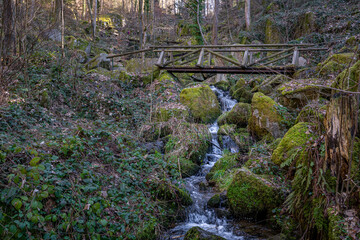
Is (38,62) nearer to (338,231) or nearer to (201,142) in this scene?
(201,142)

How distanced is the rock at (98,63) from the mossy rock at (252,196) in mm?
11003

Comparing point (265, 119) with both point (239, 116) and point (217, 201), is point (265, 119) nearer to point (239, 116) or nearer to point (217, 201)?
point (239, 116)

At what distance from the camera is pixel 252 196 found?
221 inches

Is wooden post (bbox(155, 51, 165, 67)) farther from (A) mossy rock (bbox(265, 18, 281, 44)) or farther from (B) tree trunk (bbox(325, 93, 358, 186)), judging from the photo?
(A) mossy rock (bbox(265, 18, 281, 44))

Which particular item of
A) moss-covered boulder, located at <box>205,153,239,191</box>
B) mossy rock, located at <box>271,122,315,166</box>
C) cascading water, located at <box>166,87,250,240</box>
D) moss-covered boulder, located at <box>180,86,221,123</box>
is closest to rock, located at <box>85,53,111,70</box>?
moss-covered boulder, located at <box>180,86,221,123</box>

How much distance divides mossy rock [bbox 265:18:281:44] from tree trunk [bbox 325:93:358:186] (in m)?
16.5

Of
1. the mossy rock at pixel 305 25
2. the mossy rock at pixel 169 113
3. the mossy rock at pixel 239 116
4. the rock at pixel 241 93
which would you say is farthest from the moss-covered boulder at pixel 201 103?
the mossy rock at pixel 305 25

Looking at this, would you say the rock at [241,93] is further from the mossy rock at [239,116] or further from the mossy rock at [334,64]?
the mossy rock at [334,64]

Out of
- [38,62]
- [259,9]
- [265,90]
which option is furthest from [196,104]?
[259,9]

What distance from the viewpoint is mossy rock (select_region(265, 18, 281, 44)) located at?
19.0 meters

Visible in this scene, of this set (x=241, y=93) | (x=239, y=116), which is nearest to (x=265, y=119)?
(x=239, y=116)

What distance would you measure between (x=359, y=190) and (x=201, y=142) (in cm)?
546

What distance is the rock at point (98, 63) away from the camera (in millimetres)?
13992

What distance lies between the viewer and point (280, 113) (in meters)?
8.09
